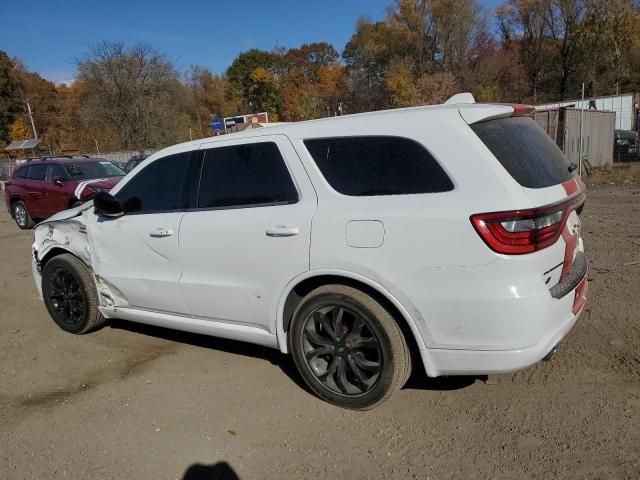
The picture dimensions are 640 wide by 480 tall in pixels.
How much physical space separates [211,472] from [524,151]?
8.02 ft

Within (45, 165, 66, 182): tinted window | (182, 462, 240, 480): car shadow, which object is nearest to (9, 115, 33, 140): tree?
(45, 165, 66, 182): tinted window

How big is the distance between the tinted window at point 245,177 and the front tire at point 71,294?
153cm

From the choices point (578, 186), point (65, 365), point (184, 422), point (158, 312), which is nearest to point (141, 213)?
point (158, 312)

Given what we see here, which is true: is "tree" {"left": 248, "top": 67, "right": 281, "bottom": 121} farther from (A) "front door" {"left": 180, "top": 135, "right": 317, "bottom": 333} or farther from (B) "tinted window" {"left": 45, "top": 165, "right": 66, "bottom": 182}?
(A) "front door" {"left": 180, "top": 135, "right": 317, "bottom": 333}

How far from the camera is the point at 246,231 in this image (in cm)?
325

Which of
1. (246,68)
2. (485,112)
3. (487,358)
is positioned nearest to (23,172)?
(485,112)

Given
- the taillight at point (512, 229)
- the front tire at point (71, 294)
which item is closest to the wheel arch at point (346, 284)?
the taillight at point (512, 229)

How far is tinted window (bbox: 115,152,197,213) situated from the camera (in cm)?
376

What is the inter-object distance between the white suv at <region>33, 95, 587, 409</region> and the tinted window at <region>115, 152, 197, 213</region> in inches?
0.7

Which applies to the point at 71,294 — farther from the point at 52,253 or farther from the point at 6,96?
the point at 6,96

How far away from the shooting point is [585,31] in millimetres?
48812

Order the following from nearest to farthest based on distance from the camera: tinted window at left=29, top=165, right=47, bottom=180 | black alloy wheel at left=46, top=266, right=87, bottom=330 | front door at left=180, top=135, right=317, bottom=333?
1. front door at left=180, top=135, right=317, bottom=333
2. black alloy wheel at left=46, top=266, right=87, bottom=330
3. tinted window at left=29, top=165, right=47, bottom=180

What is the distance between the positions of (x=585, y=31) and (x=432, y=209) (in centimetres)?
5624

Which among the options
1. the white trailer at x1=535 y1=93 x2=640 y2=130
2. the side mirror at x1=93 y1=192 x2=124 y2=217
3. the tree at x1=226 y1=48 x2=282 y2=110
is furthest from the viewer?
the tree at x1=226 y1=48 x2=282 y2=110
